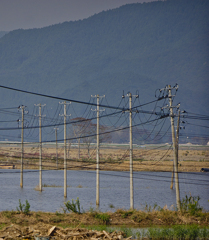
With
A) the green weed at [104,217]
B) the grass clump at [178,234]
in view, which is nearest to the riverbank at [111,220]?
the green weed at [104,217]

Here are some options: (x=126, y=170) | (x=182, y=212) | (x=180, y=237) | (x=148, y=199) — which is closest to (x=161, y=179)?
(x=126, y=170)

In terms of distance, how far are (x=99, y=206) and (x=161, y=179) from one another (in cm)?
4479

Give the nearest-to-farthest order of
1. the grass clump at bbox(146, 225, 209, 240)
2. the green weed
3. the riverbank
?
the grass clump at bbox(146, 225, 209, 240) < the riverbank < the green weed

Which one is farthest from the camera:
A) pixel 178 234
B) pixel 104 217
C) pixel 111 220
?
pixel 111 220

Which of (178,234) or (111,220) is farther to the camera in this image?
(111,220)

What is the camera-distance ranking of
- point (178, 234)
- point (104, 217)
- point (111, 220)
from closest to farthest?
point (178, 234) → point (104, 217) → point (111, 220)

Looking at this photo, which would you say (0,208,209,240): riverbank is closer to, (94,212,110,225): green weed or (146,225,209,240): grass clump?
(94,212,110,225): green weed

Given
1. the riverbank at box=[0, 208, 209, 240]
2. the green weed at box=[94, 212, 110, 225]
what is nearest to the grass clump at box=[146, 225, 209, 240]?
the riverbank at box=[0, 208, 209, 240]

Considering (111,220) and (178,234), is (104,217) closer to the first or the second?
(111,220)

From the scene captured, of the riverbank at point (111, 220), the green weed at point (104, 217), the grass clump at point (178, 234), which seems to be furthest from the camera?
the green weed at point (104, 217)

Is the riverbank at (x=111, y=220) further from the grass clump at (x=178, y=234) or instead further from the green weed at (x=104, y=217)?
the grass clump at (x=178, y=234)

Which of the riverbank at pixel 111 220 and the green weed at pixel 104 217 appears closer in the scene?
the riverbank at pixel 111 220

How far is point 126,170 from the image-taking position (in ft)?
313

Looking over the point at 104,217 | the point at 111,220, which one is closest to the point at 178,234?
the point at 104,217
